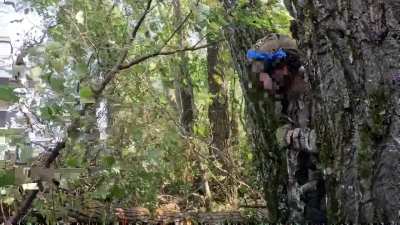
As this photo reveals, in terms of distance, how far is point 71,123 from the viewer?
190 centimetres

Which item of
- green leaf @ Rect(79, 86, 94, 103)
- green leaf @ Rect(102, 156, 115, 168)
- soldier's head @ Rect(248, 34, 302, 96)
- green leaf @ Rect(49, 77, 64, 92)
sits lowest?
green leaf @ Rect(102, 156, 115, 168)

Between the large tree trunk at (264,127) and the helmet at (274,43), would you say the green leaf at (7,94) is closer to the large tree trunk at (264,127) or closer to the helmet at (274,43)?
the helmet at (274,43)

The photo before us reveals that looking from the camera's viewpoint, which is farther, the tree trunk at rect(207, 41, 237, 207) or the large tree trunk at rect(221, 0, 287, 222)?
the tree trunk at rect(207, 41, 237, 207)

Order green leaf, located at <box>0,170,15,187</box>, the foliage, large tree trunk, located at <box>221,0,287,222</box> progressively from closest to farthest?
1. green leaf, located at <box>0,170,15,187</box>
2. the foliage
3. large tree trunk, located at <box>221,0,287,222</box>

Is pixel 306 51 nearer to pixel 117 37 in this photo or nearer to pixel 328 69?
pixel 328 69

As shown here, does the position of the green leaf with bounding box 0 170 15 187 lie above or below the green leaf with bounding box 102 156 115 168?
below

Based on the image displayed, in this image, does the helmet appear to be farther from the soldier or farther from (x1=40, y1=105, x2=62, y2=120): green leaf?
(x1=40, y1=105, x2=62, y2=120): green leaf

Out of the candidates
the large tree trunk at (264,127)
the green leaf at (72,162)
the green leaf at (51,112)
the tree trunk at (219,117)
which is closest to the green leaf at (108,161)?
the green leaf at (72,162)

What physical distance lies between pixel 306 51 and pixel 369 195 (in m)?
0.70

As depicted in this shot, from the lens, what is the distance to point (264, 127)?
12.8 ft

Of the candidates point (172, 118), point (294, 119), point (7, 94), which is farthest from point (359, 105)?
point (172, 118)

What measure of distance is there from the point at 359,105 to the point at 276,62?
1.49 metres

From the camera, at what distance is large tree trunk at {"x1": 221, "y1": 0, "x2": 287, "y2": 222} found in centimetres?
380

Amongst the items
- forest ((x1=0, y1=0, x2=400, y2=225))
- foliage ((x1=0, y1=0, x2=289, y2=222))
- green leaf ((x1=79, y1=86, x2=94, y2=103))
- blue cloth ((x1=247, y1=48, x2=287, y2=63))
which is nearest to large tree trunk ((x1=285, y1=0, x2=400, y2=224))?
forest ((x1=0, y1=0, x2=400, y2=225))
